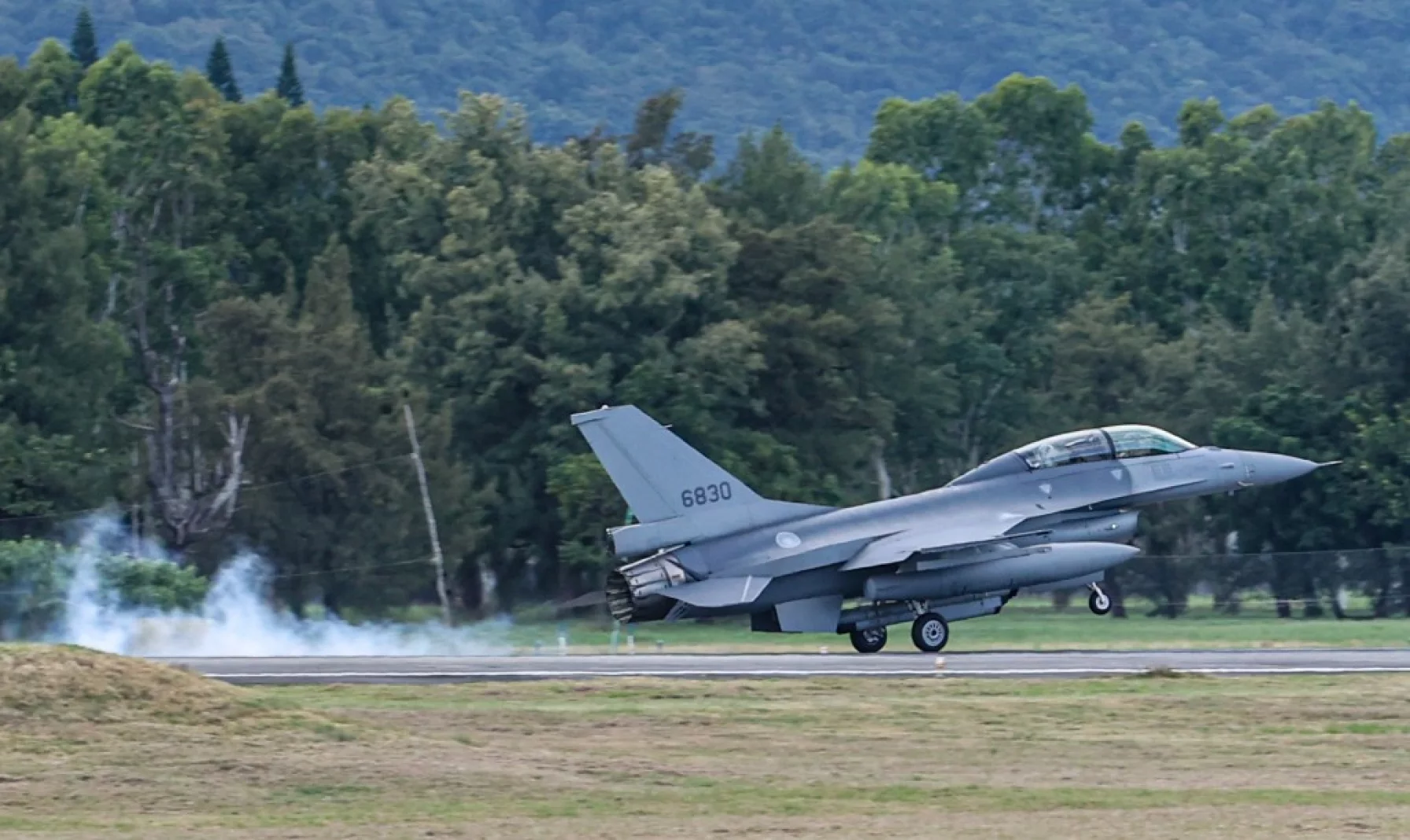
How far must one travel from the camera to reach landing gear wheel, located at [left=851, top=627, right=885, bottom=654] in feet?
117

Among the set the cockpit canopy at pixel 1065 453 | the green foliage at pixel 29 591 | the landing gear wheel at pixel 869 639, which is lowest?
the landing gear wheel at pixel 869 639

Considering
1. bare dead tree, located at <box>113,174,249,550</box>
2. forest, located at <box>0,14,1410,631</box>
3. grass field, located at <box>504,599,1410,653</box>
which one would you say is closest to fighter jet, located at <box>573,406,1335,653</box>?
grass field, located at <box>504,599,1410,653</box>

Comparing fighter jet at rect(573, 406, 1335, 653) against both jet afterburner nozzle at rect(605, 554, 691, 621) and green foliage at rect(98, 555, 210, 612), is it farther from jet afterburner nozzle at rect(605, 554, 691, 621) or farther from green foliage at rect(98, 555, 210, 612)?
green foliage at rect(98, 555, 210, 612)

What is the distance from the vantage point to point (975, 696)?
1043 inches

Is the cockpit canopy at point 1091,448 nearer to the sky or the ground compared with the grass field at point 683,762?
nearer to the sky

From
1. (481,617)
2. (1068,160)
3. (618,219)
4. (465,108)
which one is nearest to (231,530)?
(481,617)

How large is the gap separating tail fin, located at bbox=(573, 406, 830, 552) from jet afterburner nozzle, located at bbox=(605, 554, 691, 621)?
0.38 meters

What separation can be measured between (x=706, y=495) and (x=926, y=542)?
3.31m

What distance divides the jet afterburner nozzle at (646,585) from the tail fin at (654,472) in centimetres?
38

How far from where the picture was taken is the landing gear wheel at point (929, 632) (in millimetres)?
34812

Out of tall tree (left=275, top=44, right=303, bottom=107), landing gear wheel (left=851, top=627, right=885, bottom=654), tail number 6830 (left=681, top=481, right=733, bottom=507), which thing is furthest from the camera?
tall tree (left=275, top=44, right=303, bottom=107)

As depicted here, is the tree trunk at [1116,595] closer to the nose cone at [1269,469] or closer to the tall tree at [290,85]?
the nose cone at [1269,469]

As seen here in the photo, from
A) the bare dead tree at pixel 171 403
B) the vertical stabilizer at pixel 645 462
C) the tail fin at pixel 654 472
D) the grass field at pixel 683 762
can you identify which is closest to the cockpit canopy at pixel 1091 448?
the tail fin at pixel 654 472

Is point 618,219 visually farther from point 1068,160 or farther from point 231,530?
point 1068,160
